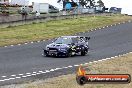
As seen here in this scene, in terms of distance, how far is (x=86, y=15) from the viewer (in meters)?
63.0

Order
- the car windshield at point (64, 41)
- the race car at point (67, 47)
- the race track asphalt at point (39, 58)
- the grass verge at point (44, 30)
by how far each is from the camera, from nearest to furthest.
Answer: the race track asphalt at point (39, 58) < the race car at point (67, 47) < the car windshield at point (64, 41) < the grass verge at point (44, 30)

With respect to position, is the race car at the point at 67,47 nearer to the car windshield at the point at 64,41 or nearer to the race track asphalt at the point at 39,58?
the car windshield at the point at 64,41

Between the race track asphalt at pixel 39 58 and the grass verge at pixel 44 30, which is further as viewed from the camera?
the grass verge at pixel 44 30

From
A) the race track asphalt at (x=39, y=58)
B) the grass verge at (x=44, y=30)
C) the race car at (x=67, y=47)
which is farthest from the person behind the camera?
the grass verge at (x=44, y=30)

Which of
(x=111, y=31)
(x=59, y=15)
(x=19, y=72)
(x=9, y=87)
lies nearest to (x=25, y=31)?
(x=111, y=31)

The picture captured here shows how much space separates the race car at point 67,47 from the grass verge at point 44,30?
6.82 m

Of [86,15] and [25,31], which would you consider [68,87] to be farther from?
[86,15]

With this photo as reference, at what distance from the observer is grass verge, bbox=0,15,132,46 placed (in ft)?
119

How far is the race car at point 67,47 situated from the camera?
82.5ft

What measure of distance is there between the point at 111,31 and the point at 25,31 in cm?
935

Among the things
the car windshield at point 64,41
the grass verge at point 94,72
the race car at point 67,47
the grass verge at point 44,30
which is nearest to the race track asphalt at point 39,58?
the race car at point 67,47

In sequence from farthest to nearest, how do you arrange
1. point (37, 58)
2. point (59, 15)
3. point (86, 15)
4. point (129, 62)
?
point (86, 15), point (59, 15), point (37, 58), point (129, 62)

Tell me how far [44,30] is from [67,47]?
1860 cm

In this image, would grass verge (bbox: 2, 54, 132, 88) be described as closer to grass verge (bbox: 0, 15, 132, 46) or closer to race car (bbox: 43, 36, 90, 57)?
race car (bbox: 43, 36, 90, 57)
